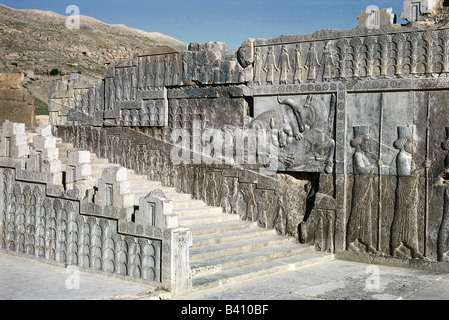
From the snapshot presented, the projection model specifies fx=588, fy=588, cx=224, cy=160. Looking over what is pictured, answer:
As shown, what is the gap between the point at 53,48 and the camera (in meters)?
36.9

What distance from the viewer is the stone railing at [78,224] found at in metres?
7.36

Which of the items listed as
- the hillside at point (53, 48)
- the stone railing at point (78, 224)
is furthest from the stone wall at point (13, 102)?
the hillside at point (53, 48)

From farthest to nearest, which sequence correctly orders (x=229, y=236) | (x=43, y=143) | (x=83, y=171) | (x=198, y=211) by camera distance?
(x=198, y=211), (x=229, y=236), (x=43, y=143), (x=83, y=171)

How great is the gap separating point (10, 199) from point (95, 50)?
29.2 meters

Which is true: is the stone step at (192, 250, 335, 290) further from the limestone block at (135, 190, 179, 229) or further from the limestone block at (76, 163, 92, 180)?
the limestone block at (76, 163, 92, 180)

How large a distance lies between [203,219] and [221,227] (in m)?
0.37

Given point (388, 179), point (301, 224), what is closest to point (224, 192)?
point (301, 224)

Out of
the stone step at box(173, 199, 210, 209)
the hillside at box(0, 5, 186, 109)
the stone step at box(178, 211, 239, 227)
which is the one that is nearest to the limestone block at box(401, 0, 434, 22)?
the stone step at box(178, 211, 239, 227)

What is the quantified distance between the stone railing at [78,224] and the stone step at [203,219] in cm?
165

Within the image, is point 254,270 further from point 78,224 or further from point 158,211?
point 78,224

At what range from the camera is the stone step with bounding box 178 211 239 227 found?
9.77 m

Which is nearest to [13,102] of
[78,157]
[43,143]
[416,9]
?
[43,143]

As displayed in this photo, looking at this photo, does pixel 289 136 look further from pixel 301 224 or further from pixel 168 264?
pixel 168 264

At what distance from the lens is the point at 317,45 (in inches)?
391
